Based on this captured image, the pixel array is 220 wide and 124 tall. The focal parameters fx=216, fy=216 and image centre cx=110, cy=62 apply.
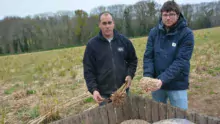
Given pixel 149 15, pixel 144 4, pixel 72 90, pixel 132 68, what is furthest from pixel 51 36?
pixel 132 68

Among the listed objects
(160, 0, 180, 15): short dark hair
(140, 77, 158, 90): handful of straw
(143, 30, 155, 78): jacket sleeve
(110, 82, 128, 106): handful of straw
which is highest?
(160, 0, 180, 15): short dark hair

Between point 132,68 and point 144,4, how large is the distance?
180ft

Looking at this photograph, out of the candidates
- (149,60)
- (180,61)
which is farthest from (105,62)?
(180,61)

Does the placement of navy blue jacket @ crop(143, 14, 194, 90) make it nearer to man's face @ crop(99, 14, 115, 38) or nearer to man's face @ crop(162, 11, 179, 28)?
man's face @ crop(162, 11, 179, 28)

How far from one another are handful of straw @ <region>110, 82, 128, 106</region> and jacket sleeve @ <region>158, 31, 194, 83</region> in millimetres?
551

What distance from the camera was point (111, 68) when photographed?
282 cm

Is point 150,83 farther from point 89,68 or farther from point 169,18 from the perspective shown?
point 89,68

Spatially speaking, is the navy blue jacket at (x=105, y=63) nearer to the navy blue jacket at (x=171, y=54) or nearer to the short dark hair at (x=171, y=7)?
the navy blue jacket at (x=171, y=54)

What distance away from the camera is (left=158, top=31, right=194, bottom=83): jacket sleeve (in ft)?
7.52

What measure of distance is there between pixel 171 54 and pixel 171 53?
1 centimetres

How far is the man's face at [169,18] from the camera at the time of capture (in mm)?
2325

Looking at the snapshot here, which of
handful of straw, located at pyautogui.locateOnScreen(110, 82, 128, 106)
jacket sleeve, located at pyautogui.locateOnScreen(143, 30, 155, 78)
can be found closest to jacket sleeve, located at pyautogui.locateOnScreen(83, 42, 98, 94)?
handful of straw, located at pyautogui.locateOnScreen(110, 82, 128, 106)

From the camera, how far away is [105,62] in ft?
9.23

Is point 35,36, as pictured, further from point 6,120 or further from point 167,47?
point 167,47
